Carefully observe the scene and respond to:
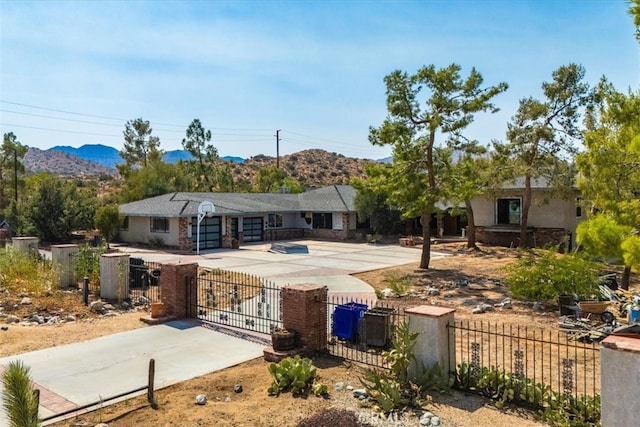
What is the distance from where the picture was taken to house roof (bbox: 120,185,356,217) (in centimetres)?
3018

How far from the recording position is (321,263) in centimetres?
2311

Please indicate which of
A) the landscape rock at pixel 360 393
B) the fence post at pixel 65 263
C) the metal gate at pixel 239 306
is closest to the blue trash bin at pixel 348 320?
the metal gate at pixel 239 306

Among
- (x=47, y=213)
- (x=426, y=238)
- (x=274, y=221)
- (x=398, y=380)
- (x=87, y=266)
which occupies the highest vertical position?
(x=47, y=213)

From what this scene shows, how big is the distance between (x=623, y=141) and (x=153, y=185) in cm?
3771

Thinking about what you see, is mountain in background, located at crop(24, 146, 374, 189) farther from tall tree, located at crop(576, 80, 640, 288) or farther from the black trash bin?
tall tree, located at crop(576, 80, 640, 288)

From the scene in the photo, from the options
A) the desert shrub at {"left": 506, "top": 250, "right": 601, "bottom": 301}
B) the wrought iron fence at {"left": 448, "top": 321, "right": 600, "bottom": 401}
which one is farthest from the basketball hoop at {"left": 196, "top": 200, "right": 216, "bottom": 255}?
the wrought iron fence at {"left": 448, "top": 321, "right": 600, "bottom": 401}

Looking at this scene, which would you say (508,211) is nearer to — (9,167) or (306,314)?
(306,314)

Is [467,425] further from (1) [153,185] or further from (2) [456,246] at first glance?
(1) [153,185]

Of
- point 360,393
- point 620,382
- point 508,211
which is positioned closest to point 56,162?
point 508,211

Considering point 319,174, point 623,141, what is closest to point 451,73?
point 623,141

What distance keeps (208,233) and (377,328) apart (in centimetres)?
2267

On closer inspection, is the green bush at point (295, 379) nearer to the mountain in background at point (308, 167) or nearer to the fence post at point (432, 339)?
the fence post at point (432, 339)

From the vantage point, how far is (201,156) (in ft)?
180

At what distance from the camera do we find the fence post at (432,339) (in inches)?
285
